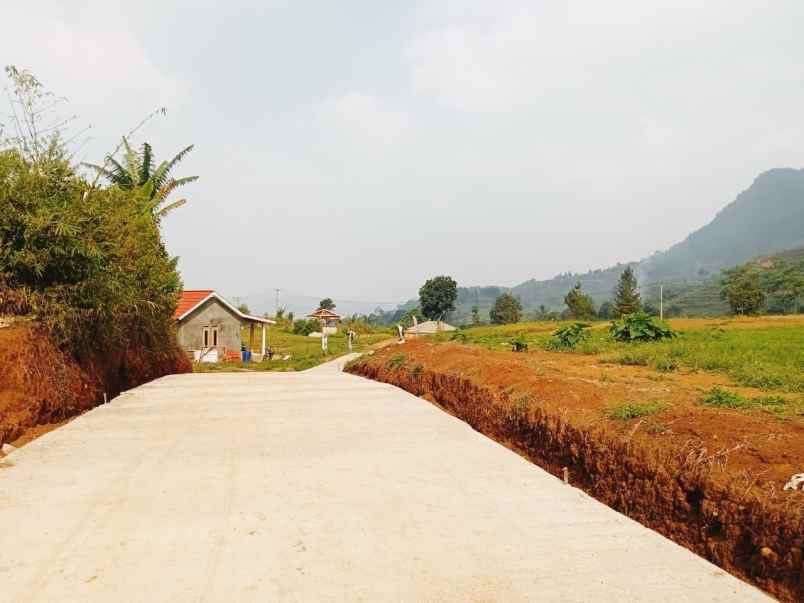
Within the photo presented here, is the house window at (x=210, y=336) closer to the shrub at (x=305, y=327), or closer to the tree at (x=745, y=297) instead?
the shrub at (x=305, y=327)

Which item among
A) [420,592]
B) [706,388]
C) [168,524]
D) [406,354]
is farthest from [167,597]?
[406,354]

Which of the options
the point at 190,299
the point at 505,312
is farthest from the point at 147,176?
the point at 505,312

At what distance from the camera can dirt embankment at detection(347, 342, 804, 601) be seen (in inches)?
123

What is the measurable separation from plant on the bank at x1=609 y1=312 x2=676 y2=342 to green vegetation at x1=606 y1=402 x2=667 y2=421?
9645mm

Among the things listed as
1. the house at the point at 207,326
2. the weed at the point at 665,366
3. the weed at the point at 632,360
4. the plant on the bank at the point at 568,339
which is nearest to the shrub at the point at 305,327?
the house at the point at 207,326

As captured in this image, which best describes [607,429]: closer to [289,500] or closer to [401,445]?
[401,445]

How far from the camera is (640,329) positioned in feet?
46.7

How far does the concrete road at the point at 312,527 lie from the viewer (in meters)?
A: 2.96

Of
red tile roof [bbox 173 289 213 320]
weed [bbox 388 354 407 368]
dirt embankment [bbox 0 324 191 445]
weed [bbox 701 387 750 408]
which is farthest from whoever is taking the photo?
red tile roof [bbox 173 289 213 320]

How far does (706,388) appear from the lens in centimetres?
675

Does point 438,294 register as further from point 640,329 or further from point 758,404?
point 758,404

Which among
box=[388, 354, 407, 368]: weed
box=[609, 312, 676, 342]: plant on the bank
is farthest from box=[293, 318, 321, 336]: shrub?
box=[388, 354, 407, 368]: weed

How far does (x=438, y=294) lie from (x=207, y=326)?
5393 centimetres

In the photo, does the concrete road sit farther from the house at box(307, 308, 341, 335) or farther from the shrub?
the shrub
